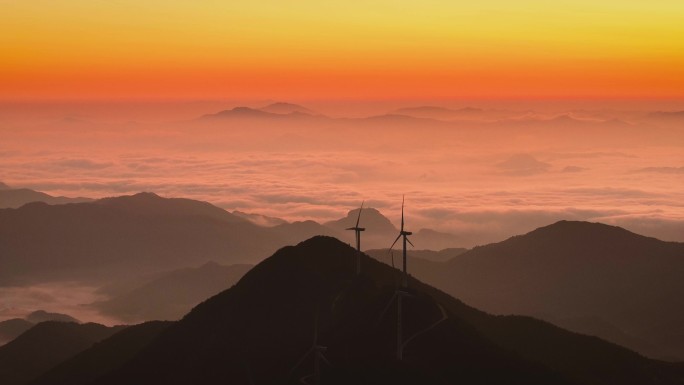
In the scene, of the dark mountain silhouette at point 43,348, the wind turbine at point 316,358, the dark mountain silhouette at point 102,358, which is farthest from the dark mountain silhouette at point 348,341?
the dark mountain silhouette at point 43,348

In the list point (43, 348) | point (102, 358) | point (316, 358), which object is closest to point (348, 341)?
point (316, 358)

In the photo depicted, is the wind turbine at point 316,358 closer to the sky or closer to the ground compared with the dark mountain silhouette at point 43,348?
closer to the sky

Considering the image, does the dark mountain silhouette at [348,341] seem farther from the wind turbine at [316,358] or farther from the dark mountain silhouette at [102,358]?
the dark mountain silhouette at [102,358]

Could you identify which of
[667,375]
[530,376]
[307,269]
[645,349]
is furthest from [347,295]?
[645,349]

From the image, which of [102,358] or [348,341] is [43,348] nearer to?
[102,358]

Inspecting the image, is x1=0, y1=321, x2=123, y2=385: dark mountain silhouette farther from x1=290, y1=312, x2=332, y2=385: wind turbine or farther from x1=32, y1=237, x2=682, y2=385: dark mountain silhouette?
x1=290, y1=312, x2=332, y2=385: wind turbine
